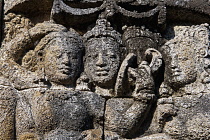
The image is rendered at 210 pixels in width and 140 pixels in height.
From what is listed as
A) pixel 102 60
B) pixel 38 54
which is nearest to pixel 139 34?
pixel 102 60

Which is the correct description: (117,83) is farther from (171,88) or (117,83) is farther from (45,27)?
(45,27)

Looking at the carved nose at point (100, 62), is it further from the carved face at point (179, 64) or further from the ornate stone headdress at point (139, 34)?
the carved face at point (179, 64)

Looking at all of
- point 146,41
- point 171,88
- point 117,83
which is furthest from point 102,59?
point 171,88

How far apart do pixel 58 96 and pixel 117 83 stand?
0.65 m

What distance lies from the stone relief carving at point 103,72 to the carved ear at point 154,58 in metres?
0.01

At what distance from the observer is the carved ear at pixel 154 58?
377cm

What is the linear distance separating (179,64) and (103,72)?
86 centimetres

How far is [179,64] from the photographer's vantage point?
3.78 metres

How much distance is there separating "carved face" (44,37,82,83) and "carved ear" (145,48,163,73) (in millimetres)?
788

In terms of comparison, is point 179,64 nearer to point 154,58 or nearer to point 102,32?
point 154,58

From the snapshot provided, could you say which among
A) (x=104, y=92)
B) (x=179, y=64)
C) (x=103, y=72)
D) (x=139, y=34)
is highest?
(x=139, y=34)

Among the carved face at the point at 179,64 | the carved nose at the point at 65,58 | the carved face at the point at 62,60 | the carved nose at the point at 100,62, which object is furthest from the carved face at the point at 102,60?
the carved face at the point at 179,64

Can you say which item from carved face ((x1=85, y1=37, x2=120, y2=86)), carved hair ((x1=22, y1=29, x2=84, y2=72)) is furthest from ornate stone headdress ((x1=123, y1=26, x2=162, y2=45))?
carved hair ((x1=22, y1=29, x2=84, y2=72))

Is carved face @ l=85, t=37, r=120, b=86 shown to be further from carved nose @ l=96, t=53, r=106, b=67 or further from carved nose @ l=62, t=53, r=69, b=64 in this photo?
carved nose @ l=62, t=53, r=69, b=64
